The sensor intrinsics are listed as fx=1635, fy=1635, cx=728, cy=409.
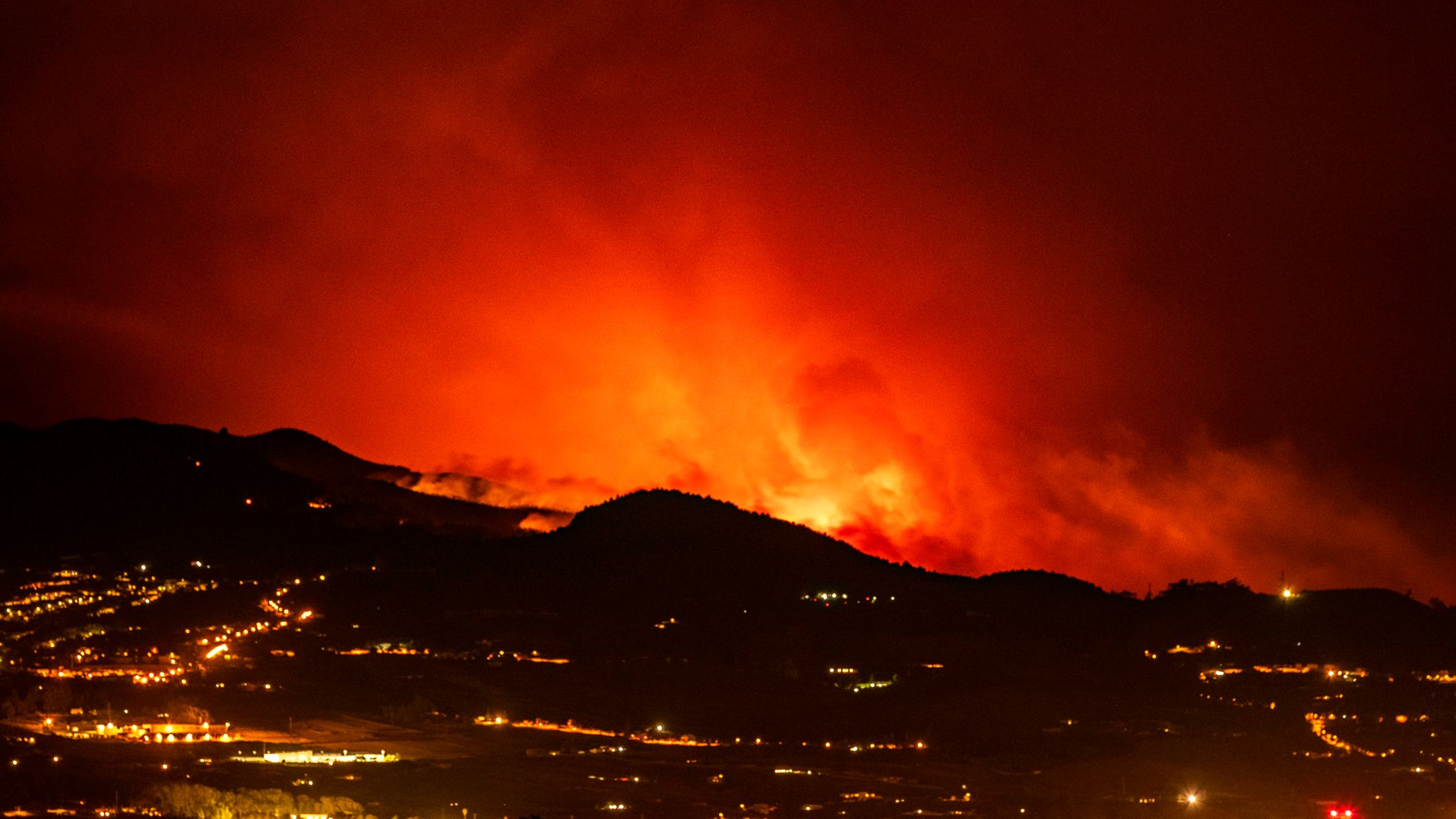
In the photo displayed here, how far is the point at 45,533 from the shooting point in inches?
3314

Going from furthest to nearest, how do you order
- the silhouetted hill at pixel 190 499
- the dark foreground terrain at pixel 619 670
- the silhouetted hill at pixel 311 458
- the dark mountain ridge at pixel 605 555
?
the silhouetted hill at pixel 311 458 < the silhouetted hill at pixel 190 499 < the dark mountain ridge at pixel 605 555 < the dark foreground terrain at pixel 619 670

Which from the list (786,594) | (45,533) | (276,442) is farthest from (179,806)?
(276,442)

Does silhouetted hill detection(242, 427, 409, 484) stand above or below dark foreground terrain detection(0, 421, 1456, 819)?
above

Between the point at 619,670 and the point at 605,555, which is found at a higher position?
the point at 605,555

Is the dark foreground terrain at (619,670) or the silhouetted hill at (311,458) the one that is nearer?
the dark foreground terrain at (619,670)

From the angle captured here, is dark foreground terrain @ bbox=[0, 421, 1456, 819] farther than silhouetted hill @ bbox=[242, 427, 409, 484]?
No

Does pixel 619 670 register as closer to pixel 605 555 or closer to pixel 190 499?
pixel 605 555

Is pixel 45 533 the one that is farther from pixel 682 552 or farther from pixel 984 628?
pixel 984 628

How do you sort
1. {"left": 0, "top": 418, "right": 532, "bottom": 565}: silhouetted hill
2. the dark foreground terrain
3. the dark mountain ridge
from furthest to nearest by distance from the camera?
{"left": 0, "top": 418, "right": 532, "bottom": 565}: silhouetted hill < the dark mountain ridge < the dark foreground terrain

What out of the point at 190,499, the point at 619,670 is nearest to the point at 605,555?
the point at 619,670

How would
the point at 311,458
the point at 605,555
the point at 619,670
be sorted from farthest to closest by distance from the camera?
the point at 311,458 → the point at 605,555 → the point at 619,670

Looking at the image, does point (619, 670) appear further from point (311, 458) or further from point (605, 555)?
point (311, 458)

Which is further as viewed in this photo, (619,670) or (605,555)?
(605,555)

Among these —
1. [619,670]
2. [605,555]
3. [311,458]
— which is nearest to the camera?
[619,670]
